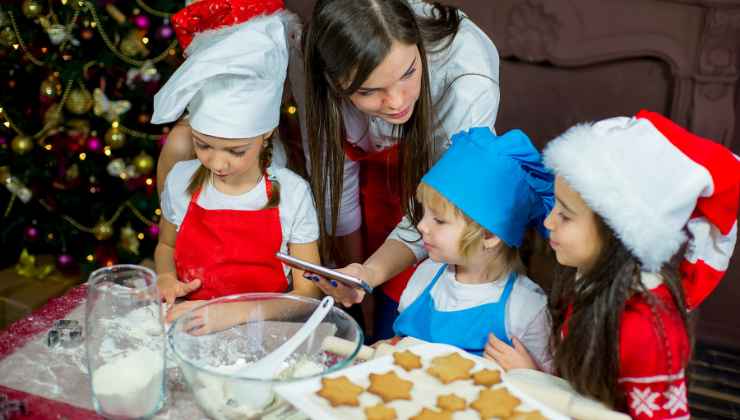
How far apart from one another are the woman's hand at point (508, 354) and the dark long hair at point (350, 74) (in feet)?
1.47

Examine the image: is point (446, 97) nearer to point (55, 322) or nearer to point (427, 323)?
point (427, 323)

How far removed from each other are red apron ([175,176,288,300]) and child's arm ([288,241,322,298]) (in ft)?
0.12

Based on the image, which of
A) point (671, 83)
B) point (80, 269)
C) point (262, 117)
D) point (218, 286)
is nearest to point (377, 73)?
point (262, 117)

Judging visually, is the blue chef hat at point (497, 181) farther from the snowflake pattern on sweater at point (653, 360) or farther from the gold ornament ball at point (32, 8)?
the gold ornament ball at point (32, 8)

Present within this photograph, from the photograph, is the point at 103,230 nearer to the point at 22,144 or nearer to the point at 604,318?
the point at 22,144

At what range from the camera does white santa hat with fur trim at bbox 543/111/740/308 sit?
1.16 metres

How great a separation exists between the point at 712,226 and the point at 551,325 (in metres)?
0.31

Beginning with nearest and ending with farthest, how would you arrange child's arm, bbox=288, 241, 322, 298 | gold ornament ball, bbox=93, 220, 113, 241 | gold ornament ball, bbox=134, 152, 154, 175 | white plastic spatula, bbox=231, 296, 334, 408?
white plastic spatula, bbox=231, 296, 334, 408
child's arm, bbox=288, 241, 322, 298
gold ornament ball, bbox=134, 152, 154, 175
gold ornament ball, bbox=93, 220, 113, 241

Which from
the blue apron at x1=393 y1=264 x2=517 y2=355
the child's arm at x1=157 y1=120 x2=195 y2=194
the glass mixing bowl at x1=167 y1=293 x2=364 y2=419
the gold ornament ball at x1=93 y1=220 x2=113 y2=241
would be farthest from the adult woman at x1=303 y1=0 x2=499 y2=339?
the gold ornament ball at x1=93 y1=220 x2=113 y2=241

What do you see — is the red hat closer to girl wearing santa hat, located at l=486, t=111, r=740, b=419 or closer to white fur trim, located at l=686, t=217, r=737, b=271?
girl wearing santa hat, located at l=486, t=111, r=740, b=419

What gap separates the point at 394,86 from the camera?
1571mm

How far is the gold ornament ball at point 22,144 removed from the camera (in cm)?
286

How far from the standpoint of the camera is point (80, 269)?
3070 millimetres

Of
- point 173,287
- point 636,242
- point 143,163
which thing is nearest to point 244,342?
point 173,287
